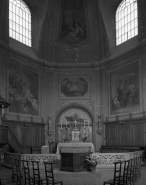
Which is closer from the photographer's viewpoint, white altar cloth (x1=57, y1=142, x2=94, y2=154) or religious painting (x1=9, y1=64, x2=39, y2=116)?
white altar cloth (x1=57, y1=142, x2=94, y2=154)

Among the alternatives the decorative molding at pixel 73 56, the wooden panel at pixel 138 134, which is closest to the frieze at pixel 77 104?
the decorative molding at pixel 73 56

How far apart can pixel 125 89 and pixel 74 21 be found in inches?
307

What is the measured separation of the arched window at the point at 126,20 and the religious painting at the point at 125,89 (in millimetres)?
2724

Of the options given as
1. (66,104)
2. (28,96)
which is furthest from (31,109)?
(66,104)

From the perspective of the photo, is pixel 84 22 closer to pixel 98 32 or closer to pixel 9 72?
pixel 98 32

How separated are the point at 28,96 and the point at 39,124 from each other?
238 centimetres

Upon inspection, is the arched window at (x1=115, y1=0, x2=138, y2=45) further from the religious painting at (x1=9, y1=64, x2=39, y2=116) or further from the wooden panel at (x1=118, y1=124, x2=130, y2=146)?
the religious painting at (x1=9, y1=64, x2=39, y2=116)

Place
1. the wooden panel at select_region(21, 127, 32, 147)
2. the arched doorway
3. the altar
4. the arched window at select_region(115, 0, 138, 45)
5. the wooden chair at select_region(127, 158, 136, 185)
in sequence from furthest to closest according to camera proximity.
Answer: the arched doorway → the arched window at select_region(115, 0, 138, 45) → the wooden panel at select_region(21, 127, 32, 147) → the altar → the wooden chair at select_region(127, 158, 136, 185)

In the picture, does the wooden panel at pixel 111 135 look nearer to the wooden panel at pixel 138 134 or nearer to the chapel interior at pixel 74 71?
the chapel interior at pixel 74 71

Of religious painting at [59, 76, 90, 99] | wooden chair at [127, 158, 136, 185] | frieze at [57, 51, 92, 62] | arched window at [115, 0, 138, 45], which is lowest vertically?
wooden chair at [127, 158, 136, 185]

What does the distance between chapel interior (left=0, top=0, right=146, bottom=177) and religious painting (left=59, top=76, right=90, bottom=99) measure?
0.08 meters

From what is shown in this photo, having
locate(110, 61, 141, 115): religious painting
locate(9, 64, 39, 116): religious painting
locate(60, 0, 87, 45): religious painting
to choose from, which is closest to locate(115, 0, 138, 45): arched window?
locate(110, 61, 141, 115): religious painting

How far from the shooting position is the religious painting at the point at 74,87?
82.2ft

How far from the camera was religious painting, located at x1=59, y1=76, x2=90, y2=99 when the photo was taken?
25.1 m
